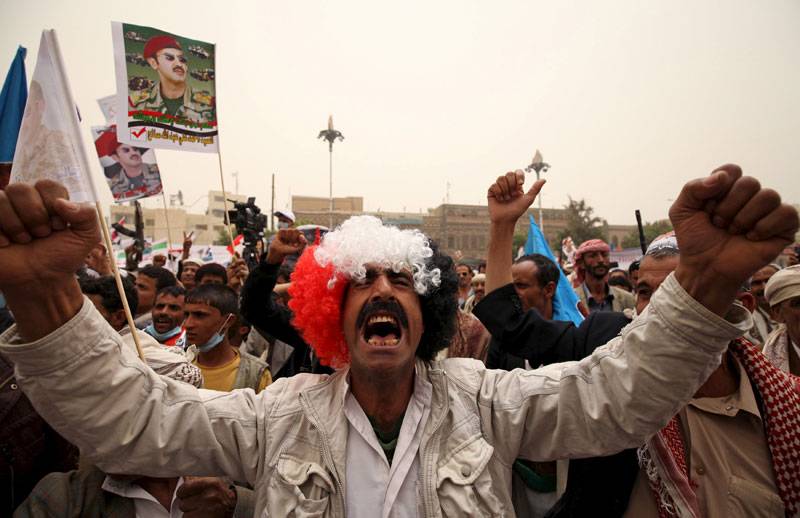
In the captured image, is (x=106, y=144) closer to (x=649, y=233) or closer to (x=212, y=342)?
(x=212, y=342)

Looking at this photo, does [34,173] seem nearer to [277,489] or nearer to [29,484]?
[29,484]

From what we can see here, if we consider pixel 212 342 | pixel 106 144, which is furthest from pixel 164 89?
pixel 106 144

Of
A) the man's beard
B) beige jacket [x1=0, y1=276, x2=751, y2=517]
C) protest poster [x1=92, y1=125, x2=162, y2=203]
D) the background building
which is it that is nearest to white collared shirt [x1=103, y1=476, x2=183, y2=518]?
beige jacket [x1=0, y1=276, x2=751, y2=517]

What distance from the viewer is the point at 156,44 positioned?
189 inches

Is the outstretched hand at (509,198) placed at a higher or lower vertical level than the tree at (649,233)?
higher

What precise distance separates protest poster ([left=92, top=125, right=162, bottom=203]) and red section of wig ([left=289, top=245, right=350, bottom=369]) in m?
6.13

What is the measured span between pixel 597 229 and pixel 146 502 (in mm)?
50866

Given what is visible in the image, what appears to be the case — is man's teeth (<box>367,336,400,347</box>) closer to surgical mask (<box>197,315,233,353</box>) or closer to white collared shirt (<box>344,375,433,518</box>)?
white collared shirt (<box>344,375,433,518</box>)

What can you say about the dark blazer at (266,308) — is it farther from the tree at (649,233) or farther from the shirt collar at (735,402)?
the tree at (649,233)

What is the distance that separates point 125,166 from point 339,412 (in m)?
7.24

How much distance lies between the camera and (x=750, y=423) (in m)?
2.12

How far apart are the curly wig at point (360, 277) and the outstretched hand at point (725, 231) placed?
3.54 ft

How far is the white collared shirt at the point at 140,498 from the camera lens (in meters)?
2.30

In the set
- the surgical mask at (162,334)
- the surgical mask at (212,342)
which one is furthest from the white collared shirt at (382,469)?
the surgical mask at (162,334)
